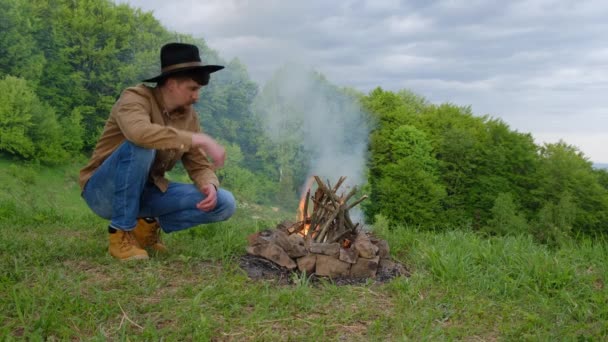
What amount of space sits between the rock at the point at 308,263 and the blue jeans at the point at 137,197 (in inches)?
30.8

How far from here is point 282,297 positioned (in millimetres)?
3420

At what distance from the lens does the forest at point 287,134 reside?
22.2 metres

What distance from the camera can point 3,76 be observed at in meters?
22.2

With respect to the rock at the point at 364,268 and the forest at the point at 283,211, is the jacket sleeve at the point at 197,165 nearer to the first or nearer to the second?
the forest at the point at 283,211

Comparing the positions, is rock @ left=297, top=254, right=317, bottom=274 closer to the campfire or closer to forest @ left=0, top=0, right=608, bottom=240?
the campfire

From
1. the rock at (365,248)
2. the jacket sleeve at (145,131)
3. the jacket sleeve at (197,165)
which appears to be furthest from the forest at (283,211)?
the jacket sleeve at (145,131)

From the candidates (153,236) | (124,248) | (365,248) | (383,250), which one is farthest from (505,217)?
(124,248)

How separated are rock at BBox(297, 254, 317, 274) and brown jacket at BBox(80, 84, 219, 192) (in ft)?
3.24

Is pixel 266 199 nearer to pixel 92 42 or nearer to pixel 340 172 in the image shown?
pixel 340 172

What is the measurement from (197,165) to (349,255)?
154 centimetres

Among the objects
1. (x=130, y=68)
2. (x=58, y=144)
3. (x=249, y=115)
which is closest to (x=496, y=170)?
(x=249, y=115)

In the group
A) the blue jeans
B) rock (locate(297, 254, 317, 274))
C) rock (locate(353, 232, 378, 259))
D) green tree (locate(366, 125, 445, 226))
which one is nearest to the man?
the blue jeans

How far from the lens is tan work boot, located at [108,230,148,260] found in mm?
4059

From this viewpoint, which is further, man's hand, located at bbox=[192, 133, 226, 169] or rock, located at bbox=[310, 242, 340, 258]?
rock, located at bbox=[310, 242, 340, 258]
